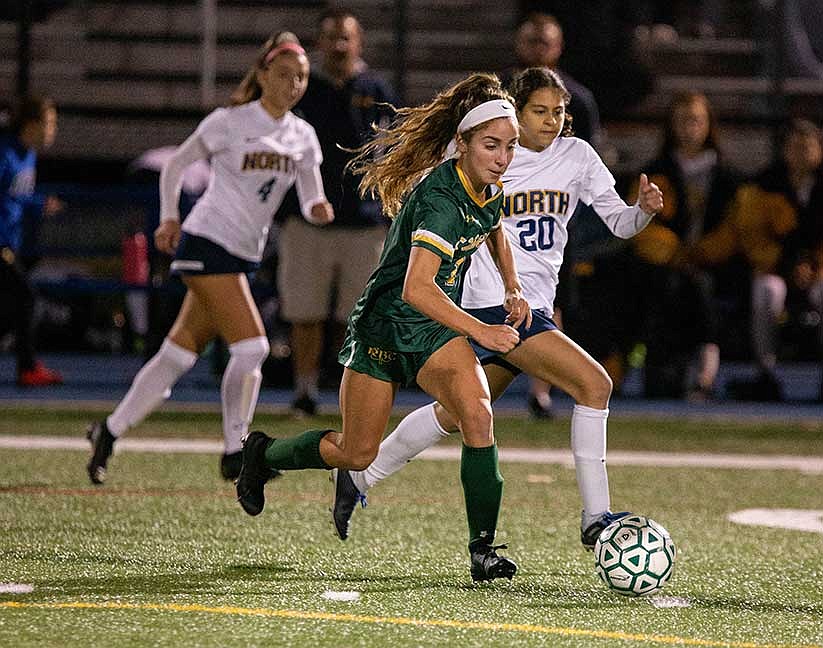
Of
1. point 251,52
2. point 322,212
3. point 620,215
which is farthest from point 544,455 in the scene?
point 251,52

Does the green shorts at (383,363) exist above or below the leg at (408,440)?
above

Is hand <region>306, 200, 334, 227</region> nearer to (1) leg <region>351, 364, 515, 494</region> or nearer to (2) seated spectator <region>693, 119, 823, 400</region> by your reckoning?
(1) leg <region>351, 364, 515, 494</region>

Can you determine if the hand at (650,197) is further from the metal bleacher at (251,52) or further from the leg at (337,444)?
the metal bleacher at (251,52)

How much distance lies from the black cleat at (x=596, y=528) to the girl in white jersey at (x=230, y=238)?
2.19 meters

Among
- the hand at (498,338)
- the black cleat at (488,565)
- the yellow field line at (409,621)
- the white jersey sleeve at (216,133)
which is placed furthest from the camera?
the white jersey sleeve at (216,133)

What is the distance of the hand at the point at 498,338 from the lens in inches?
189

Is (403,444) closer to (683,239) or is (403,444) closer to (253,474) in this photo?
(253,474)

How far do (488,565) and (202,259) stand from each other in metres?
2.71

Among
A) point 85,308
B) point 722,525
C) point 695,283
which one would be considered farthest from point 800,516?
point 85,308

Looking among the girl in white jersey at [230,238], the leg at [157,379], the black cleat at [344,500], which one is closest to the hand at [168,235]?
the girl in white jersey at [230,238]

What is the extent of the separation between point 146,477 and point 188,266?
104 centimetres

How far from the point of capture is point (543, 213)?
5852 millimetres

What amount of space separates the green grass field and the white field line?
0.17 m

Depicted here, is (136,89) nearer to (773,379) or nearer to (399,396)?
(399,396)
